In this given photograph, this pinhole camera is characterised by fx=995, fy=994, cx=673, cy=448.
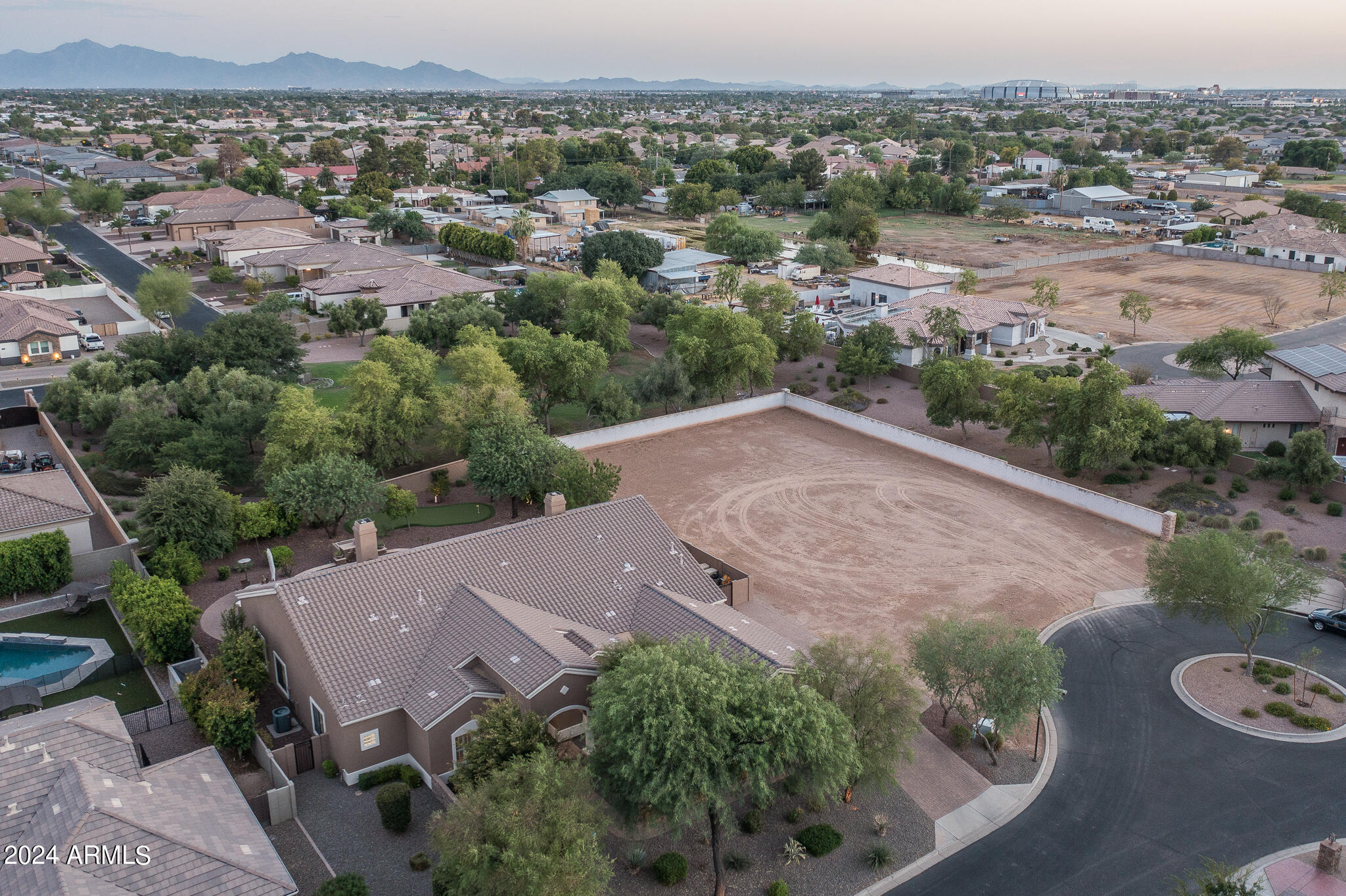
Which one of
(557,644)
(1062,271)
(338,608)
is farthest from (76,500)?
(1062,271)

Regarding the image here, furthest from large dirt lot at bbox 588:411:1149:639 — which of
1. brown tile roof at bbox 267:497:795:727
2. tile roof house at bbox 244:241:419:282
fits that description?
tile roof house at bbox 244:241:419:282

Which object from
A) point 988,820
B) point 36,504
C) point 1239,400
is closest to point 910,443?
point 1239,400

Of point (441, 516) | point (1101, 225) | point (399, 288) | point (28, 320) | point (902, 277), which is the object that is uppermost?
point (1101, 225)

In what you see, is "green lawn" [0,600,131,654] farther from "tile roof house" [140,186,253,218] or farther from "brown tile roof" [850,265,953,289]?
"tile roof house" [140,186,253,218]

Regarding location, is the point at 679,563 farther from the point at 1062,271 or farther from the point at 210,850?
the point at 1062,271

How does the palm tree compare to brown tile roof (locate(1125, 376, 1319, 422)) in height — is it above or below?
above

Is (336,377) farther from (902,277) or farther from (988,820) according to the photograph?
(988,820)

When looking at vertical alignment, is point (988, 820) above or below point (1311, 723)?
below
